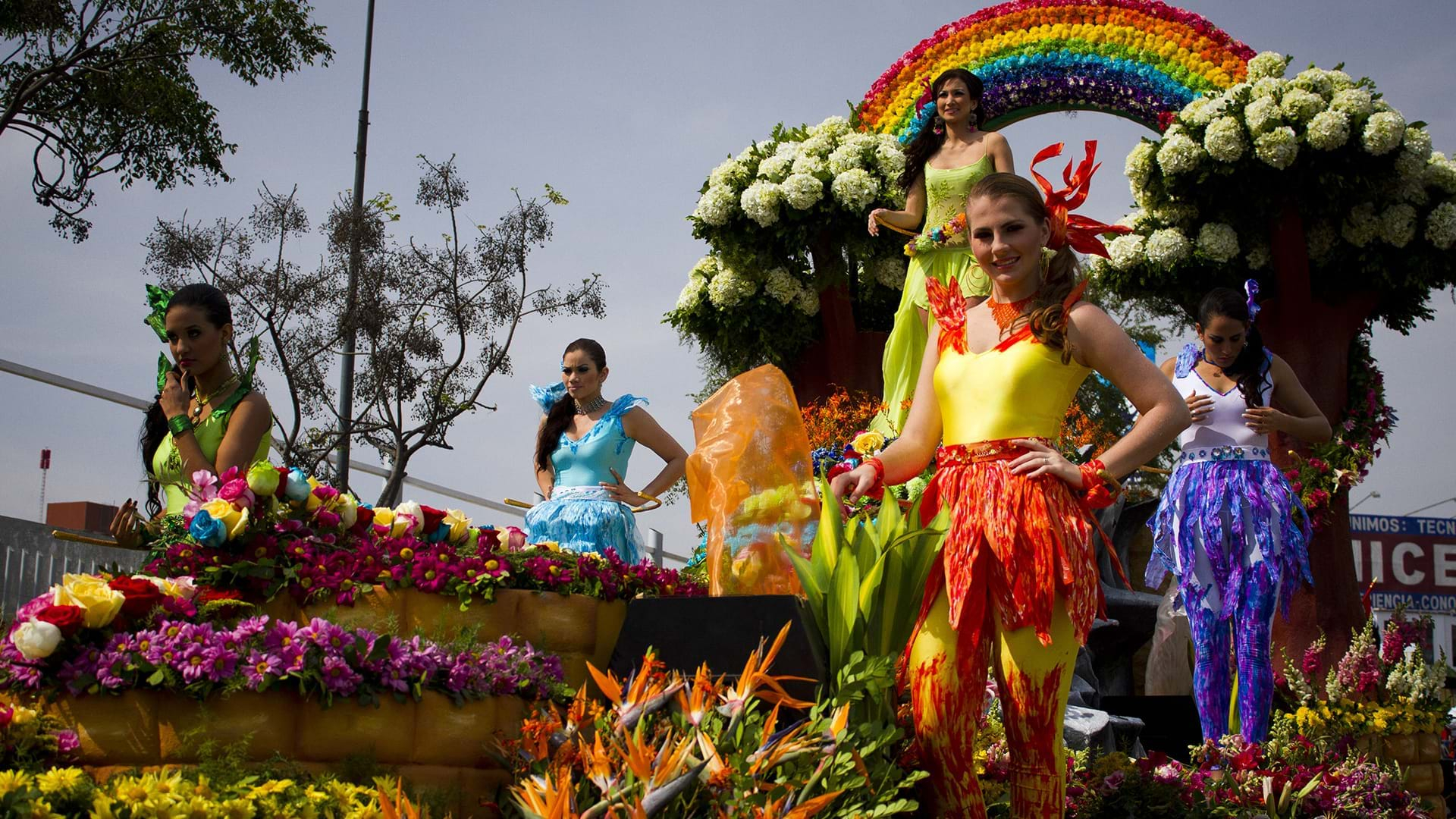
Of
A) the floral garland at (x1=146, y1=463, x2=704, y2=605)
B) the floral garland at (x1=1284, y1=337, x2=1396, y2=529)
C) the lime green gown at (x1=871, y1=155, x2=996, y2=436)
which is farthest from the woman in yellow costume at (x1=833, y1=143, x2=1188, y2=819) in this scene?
the floral garland at (x1=1284, y1=337, x2=1396, y2=529)

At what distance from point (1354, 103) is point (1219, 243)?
3.98ft

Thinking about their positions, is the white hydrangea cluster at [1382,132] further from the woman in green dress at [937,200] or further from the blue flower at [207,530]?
the blue flower at [207,530]

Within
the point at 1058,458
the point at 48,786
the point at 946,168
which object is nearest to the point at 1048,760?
the point at 1058,458

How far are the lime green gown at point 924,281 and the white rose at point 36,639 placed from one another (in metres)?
4.89

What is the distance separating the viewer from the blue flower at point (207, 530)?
276 centimetres

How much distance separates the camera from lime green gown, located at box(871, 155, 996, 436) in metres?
6.54

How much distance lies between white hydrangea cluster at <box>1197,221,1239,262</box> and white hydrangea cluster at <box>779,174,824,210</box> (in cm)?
279

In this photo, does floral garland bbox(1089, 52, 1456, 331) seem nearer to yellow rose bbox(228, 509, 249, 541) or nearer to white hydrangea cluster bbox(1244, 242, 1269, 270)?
white hydrangea cluster bbox(1244, 242, 1269, 270)

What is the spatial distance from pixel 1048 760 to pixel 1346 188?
6.73 meters

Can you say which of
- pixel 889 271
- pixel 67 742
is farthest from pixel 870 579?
pixel 889 271

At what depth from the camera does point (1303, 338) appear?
834cm

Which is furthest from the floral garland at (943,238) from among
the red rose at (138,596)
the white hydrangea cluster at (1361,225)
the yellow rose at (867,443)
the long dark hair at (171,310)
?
the red rose at (138,596)

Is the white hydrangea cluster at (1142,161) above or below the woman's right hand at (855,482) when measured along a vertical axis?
above

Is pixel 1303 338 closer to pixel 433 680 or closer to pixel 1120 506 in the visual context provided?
pixel 1120 506
